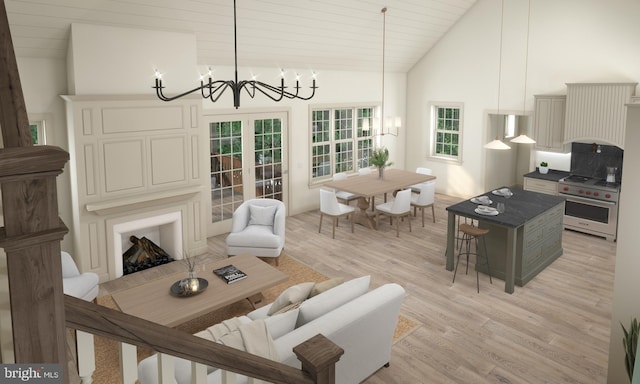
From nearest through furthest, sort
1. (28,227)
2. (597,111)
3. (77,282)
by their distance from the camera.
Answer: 1. (28,227)
2. (77,282)
3. (597,111)

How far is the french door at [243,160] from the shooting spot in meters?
8.24

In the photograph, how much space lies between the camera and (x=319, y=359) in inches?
71.2

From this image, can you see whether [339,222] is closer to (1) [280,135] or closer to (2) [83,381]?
(1) [280,135]

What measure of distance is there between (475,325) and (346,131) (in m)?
5.97

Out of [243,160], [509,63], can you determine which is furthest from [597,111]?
[243,160]

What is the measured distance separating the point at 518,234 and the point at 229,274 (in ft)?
11.8

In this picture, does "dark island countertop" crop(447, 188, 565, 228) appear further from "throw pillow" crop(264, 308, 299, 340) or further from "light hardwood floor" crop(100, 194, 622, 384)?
"throw pillow" crop(264, 308, 299, 340)

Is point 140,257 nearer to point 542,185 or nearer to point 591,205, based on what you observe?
point 542,185

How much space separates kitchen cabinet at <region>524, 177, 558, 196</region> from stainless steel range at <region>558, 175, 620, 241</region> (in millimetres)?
137

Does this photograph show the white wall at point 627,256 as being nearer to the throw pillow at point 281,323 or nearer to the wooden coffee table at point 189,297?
the throw pillow at point 281,323

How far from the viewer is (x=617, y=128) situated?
7.78 meters

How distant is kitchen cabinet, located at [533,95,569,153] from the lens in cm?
856

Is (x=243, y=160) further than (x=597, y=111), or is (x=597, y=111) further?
(x=243, y=160)

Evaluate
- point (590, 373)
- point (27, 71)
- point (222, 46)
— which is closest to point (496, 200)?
point (590, 373)
